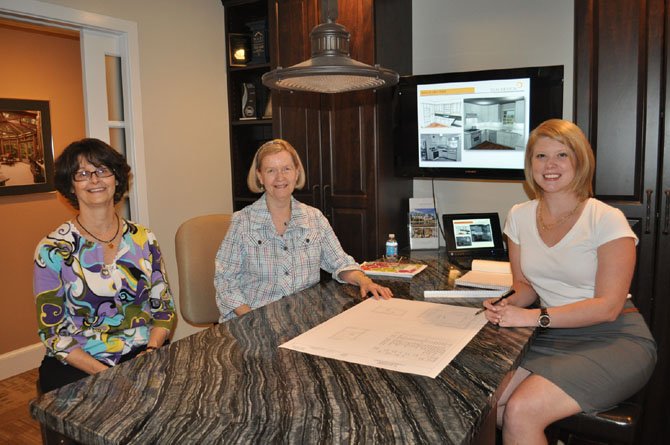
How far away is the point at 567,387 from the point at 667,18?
1624 millimetres

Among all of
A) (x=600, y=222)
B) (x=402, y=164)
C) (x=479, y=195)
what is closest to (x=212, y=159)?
(x=402, y=164)

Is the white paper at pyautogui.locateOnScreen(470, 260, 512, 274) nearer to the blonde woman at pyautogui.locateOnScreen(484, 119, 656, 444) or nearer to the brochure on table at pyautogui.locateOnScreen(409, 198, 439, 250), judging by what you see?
the blonde woman at pyautogui.locateOnScreen(484, 119, 656, 444)

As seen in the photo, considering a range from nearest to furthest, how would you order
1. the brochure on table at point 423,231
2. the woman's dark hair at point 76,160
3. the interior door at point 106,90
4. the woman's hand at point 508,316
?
the woman's hand at point 508,316, the woman's dark hair at point 76,160, the interior door at point 106,90, the brochure on table at point 423,231

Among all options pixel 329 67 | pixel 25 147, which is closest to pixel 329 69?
pixel 329 67

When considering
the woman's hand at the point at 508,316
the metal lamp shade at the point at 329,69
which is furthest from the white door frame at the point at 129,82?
the woman's hand at the point at 508,316

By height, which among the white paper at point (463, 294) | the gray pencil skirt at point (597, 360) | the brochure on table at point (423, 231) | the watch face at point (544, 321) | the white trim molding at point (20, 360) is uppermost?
the brochure on table at point (423, 231)

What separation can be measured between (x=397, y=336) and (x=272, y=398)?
48 cm

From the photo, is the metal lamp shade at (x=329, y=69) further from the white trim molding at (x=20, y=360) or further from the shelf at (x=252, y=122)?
the white trim molding at (x=20, y=360)

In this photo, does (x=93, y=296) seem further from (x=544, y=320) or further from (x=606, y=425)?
(x=606, y=425)

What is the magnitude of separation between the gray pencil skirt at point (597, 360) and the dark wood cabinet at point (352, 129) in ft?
4.48

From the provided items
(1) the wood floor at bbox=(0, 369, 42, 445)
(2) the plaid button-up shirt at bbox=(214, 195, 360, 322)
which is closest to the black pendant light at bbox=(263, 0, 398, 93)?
(2) the plaid button-up shirt at bbox=(214, 195, 360, 322)

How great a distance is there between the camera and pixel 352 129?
3.07m

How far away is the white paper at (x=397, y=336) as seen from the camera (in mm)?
1425

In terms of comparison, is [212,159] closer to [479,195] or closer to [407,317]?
[479,195]
